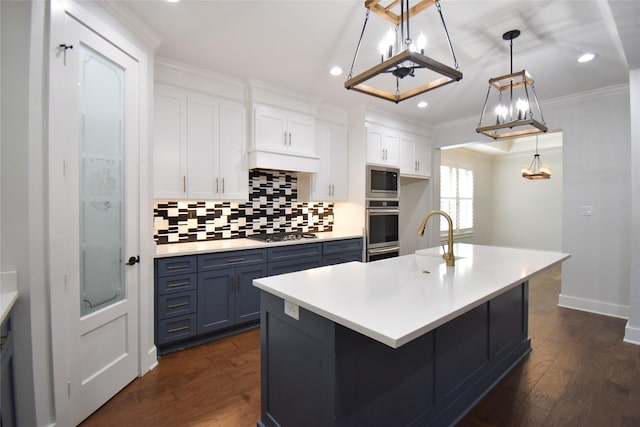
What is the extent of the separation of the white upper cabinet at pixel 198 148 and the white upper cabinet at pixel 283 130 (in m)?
0.18

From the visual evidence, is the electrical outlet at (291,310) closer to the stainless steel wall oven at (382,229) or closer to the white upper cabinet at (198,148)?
the white upper cabinet at (198,148)

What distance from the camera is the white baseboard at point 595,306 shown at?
3424 millimetres

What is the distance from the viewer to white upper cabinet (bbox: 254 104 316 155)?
10.8ft

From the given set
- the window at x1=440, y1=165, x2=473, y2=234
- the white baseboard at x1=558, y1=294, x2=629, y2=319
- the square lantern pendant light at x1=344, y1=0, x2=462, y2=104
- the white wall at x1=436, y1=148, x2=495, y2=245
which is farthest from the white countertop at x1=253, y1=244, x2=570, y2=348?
the white wall at x1=436, y1=148, x2=495, y2=245

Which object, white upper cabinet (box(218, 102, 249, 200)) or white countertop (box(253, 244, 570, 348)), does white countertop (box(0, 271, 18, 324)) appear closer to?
white countertop (box(253, 244, 570, 348))

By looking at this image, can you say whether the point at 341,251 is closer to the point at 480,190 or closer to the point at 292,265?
the point at 292,265

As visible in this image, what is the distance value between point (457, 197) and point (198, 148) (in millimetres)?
5436

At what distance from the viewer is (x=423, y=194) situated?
512 centimetres

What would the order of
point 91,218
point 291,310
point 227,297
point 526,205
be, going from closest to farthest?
point 291,310 → point 91,218 → point 227,297 → point 526,205

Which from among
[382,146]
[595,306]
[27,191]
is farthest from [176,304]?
[595,306]

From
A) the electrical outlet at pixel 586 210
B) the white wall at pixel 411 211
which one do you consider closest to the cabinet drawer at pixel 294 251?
the white wall at pixel 411 211

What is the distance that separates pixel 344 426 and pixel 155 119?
2746mm

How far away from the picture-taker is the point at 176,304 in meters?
2.56

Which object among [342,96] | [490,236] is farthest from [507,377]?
[490,236]
